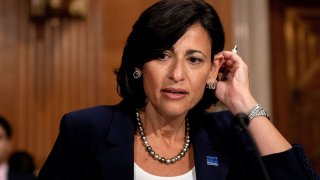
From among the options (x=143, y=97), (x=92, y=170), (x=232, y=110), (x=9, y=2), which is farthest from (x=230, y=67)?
(x=9, y=2)

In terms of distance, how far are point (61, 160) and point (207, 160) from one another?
1.64 feet

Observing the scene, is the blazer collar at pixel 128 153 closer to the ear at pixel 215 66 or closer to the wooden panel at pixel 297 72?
the ear at pixel 215 66

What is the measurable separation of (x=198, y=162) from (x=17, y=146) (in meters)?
2.43

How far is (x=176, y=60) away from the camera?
6.38 ft

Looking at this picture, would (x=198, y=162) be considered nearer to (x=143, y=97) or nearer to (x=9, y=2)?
(x=143, y=97)

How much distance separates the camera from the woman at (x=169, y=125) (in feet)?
6.33

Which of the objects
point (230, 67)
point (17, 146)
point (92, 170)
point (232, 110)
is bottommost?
point (17, 146)

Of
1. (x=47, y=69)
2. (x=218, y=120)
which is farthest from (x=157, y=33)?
(x=47, y=69)

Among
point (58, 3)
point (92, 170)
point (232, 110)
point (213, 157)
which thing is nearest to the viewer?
point (92, 170)

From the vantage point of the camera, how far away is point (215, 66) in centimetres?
216

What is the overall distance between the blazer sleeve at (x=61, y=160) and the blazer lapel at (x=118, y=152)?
10 cm

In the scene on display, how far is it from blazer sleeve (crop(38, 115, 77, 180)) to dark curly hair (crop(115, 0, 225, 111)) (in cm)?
31

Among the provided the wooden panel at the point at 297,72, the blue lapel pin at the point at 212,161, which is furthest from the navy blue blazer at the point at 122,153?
the wooden panel at the point at 297,72

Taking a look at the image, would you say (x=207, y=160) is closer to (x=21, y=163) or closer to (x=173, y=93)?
(x=173, y=93)
